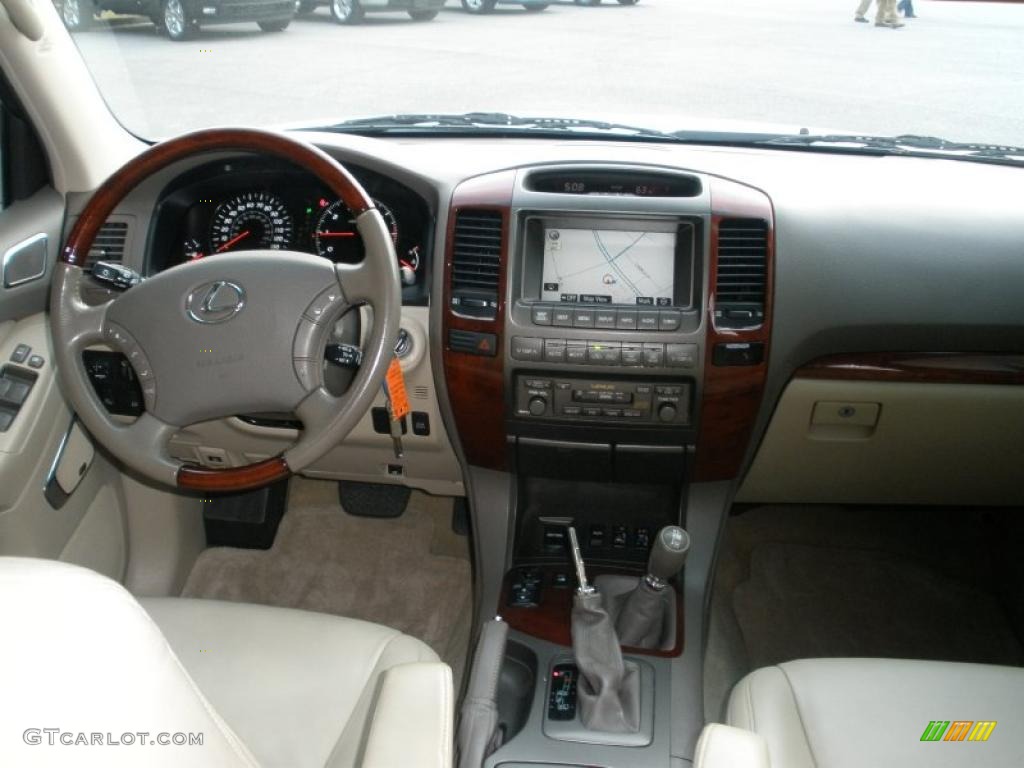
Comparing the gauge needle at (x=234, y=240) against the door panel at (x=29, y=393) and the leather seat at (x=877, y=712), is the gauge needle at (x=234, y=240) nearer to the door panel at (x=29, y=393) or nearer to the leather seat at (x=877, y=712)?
the door panel at (x=29, y=393)

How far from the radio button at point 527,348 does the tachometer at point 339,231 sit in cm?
38

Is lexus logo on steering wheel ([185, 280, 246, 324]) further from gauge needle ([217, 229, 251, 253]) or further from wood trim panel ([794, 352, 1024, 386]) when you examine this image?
wood trim panel ([794, 352, 1024, 386])

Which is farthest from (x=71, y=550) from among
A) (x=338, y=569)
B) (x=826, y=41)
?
(x=826, y=41)

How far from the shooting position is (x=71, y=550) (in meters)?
2.27

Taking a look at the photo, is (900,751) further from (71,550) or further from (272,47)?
(272,47)

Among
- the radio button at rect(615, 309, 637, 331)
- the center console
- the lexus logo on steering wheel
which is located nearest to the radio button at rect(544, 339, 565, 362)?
the center console

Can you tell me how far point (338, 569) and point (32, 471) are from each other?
1.01 metres

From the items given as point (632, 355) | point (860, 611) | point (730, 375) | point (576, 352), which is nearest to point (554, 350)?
point (576, 352)

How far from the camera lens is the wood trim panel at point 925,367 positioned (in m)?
2.04

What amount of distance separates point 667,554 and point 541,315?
58 cm

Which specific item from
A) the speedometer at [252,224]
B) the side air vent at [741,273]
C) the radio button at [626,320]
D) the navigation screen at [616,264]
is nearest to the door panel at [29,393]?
the speedometer at [252,224]

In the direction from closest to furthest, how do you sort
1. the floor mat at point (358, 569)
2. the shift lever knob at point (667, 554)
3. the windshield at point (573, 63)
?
the shift lever knob at point (667, 554) → the windshield at point (573, 63) → the floor mat at point (358, 569)

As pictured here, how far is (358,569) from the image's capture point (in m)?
2.84

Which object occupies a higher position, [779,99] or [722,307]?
[779,99]
